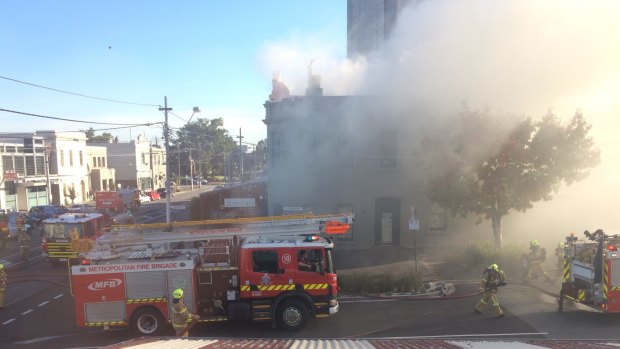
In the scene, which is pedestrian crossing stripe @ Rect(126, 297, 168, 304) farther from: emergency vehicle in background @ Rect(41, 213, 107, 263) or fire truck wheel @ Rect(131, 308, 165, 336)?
emergency vehicle in background @ Rect(41, 213, 107, 263)

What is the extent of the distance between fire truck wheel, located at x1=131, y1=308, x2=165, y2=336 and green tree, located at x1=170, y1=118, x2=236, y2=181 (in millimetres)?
57905

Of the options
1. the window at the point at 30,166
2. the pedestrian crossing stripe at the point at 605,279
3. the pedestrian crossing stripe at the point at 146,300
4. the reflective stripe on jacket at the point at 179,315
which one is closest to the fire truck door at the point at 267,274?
the reflective stripe on jacket at the point at 179,315

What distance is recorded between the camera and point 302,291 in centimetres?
751

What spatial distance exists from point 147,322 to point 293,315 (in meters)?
2.68

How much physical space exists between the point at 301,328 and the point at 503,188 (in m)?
7.17

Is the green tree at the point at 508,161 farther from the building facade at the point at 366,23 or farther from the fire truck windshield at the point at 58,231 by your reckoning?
the building facade at the point at 366,23

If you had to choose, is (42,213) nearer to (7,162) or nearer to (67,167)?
(7,162)

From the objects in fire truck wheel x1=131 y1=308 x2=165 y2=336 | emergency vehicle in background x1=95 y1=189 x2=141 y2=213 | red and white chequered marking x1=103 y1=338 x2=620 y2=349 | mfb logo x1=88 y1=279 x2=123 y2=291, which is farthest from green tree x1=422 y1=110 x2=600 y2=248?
emergency vehicle in background x1=95 y1=189 x2=141 y2=213

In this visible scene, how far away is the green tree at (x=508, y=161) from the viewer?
430 inches

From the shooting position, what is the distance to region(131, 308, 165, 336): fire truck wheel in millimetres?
7340

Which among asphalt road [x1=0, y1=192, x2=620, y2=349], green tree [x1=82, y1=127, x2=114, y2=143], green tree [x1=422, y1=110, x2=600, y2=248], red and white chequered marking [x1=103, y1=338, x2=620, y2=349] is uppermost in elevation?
green tree [x1=82, y1=127, x2=114, y2=143]

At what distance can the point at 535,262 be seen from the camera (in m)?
10.4

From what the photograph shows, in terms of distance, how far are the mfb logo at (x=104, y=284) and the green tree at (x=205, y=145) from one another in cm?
5782

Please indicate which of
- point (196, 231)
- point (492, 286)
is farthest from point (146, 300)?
point (492, 286)
